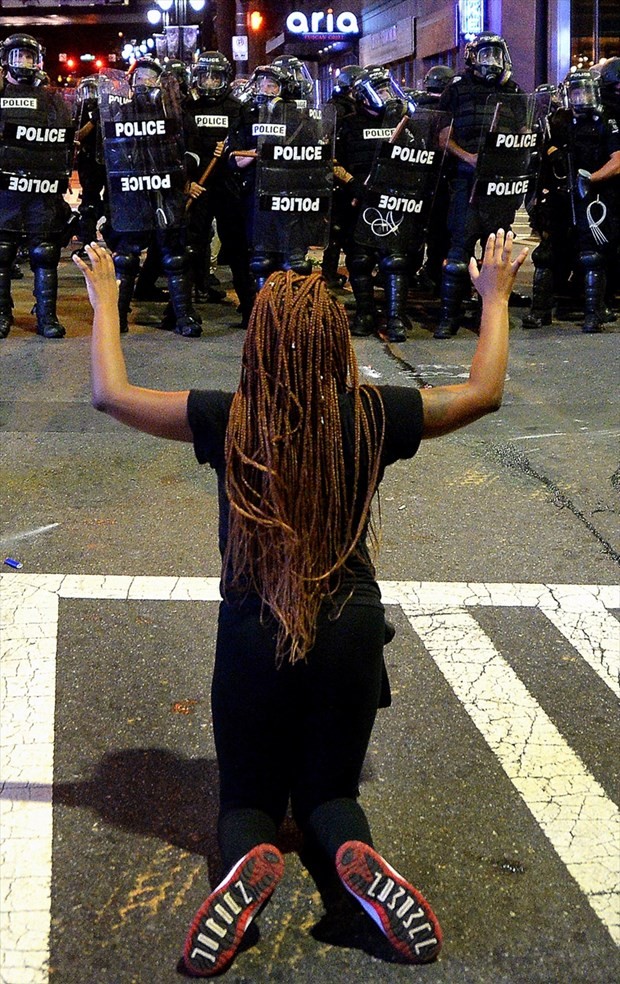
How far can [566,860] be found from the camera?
3.06m

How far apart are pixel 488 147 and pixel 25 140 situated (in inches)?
148

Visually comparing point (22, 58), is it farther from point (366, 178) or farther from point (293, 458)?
point (293, 458)

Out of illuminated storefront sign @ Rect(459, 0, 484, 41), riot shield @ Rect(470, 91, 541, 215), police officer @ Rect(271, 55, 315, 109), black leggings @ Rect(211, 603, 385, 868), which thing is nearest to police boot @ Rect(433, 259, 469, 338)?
riot shield @ Rect(470, 91, 541, 215)

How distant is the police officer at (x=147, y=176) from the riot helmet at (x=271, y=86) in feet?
2.24

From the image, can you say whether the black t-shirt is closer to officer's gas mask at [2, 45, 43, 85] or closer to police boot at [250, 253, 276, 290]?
police boot at [250, 253, 276, 290]

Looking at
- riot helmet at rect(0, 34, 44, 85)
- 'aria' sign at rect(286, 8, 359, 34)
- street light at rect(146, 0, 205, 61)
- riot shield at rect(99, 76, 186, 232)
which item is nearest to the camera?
riot helmet at rect(0, 34, 44, 85)

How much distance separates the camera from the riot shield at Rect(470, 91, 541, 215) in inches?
378

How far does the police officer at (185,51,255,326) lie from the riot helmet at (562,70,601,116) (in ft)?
9.19

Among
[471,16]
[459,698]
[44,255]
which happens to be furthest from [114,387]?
[471,16]

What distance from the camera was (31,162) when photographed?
9539mm

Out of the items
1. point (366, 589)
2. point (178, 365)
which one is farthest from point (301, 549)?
point (178, 365)

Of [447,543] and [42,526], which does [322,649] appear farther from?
[42,526]

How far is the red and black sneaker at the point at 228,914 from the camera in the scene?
259 centimetres

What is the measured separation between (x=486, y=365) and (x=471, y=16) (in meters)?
26.9
